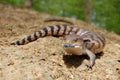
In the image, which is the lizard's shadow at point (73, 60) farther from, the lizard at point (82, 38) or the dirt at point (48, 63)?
the lizard at point (82, 38)

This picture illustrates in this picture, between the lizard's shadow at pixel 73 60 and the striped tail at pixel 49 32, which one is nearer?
the lizard's shadow at pixel 73 60

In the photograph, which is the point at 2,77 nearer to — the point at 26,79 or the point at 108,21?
the point at 26,79

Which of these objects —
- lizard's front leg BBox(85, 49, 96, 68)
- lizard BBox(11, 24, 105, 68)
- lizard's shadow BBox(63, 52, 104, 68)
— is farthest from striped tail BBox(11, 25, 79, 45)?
lizard's front leg BBox(85, 49, 96, 68)

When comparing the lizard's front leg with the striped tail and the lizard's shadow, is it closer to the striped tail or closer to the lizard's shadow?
the lizard's shadow

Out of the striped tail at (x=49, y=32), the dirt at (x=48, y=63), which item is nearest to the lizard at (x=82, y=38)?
the striped tail at (x=49, y=32)

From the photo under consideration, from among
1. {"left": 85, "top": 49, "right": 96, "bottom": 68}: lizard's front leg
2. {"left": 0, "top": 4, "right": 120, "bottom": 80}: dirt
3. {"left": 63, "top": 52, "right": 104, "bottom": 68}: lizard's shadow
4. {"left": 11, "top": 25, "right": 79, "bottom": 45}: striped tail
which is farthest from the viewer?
{"left": 11, "top": 25, "right": 79, "bottom": 45}: striped tail

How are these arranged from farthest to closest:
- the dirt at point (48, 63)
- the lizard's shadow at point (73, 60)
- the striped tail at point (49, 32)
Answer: the striped tail at point (49, 32) → the lizard's shadow at point (73, 60) → the dirt at point (48, 63)

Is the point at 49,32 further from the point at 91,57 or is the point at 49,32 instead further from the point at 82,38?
the point at 91,57

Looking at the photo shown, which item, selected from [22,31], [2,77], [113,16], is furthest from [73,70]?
[113,16]

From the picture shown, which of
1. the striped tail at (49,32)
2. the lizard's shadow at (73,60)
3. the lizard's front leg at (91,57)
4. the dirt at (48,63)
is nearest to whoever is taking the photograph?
the dirt at (48,63)
